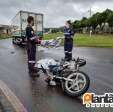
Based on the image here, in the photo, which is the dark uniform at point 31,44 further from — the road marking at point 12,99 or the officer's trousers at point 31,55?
the road marking at point 12,99

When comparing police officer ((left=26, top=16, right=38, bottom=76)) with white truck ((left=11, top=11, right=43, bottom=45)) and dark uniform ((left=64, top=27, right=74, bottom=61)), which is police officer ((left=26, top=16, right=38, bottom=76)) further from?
white truck ((left=11, top=11, right=43, bottom=45))

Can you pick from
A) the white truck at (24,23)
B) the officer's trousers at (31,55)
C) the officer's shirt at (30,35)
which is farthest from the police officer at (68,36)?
the white truck at (24,23)

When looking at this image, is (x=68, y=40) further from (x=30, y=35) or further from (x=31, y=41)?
(x=30, y=35)

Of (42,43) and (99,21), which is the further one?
(99,21)

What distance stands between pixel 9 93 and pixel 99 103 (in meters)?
2.81

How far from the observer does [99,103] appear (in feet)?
26.4

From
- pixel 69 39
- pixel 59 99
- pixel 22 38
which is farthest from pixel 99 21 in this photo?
pixel 59 99

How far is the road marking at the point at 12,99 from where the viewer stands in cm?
821

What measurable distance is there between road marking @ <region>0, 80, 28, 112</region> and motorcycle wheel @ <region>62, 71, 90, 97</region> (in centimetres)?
132

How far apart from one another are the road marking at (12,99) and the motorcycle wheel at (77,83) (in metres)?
1.32

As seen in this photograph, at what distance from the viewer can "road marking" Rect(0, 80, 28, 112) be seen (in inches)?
323

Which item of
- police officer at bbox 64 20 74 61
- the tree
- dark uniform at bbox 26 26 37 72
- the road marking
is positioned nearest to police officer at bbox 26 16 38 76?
dark uniform at bbox 26 26 37 72

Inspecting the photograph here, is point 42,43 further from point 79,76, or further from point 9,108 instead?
point 9,108

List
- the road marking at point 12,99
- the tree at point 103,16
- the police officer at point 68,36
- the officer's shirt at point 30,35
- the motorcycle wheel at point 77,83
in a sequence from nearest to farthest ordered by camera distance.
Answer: the road marking at point 12,99
the motorcycle wheel at point 77,83
the officer's shirt at point 30,35
the police officer at point 68,36
the tree at point 103,16
